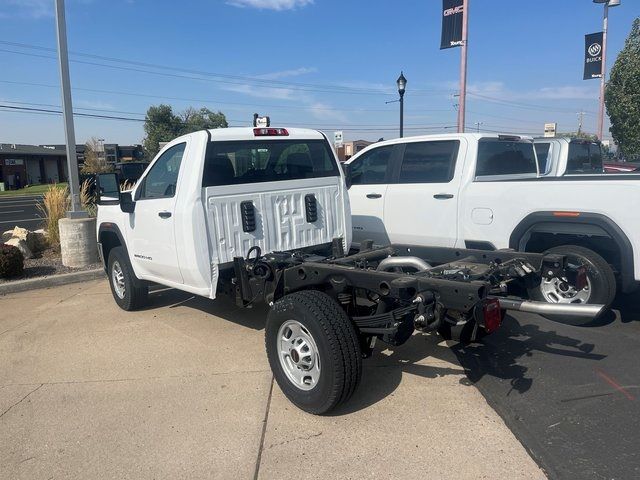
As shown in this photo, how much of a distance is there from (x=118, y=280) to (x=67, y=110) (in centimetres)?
438

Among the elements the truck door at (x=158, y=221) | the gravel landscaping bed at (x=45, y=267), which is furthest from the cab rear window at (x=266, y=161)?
the gravel landscaping bed at (x=45, y=267)

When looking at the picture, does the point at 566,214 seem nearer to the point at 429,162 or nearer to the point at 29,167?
the point at 429,162

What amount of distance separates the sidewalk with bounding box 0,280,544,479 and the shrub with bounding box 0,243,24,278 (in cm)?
263

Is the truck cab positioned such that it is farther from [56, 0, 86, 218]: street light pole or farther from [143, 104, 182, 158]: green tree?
[143, 104, 182, 158]: green tree

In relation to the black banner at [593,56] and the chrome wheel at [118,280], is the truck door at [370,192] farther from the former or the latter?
the black banner at [593,56]

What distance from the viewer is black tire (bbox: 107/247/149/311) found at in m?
6.10

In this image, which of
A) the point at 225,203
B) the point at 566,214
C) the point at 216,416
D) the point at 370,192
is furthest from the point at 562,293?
the point at 216,416

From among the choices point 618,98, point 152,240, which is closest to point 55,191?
point 152,240

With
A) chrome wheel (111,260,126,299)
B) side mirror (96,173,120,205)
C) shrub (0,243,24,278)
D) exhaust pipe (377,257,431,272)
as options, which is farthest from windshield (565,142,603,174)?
shrub (0,243,24,278)

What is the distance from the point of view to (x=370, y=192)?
7.27 metres

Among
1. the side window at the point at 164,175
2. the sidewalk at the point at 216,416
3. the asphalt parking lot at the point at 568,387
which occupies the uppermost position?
the side window at the point at 164,175

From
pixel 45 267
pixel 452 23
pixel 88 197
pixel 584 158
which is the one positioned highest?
pixel 452 23

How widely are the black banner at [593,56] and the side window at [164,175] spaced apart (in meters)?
21.2

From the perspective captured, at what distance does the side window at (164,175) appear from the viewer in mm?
5090
